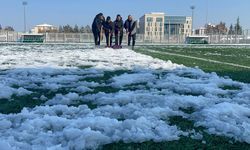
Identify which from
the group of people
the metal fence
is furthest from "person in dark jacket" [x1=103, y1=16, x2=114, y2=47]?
the metal fence

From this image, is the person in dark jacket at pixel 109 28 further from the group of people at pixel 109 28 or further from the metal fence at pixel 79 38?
the metal fence at pixel 79 38

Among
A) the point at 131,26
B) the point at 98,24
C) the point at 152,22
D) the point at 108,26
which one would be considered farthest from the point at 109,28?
the point at 152,22

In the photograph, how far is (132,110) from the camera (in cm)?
490

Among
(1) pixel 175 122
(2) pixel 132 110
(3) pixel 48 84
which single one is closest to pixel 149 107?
(2) pixel 132 110

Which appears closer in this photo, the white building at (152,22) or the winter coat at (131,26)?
the winter coat at (131,26)

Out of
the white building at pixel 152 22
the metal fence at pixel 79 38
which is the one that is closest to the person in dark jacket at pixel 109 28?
the metal fence at pixel 79 38

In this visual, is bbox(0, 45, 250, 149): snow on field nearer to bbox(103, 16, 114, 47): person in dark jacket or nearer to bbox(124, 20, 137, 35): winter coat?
bbox(103, 16, 114, 47): person in dark jacket

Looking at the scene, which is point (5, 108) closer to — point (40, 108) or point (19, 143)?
point (40, 108)

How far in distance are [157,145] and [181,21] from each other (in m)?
99.7

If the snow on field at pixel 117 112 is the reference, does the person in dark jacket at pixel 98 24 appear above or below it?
above

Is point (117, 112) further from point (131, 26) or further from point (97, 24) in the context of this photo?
point (131, 26)

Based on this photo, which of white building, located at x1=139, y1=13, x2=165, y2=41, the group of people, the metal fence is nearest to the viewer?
the group of people

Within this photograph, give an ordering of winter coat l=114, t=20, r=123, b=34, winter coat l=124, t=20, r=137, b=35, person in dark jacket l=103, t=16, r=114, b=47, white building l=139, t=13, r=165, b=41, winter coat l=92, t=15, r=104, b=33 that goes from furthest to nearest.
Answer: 1. white building l=139, t=13, r=165, b=41
2. winter coat l=124, t=20, r=137, b=35
3. winter coat l=114, t=20, r=123, b=34
4. person in dark jacket l=103, t=16, r=114, b=47
5. winter coat l=92, t=15, r=104, b=33

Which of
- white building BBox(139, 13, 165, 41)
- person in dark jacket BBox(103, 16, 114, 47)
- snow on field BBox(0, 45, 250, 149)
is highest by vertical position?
white building BBox(139, 13, 165, 41)
